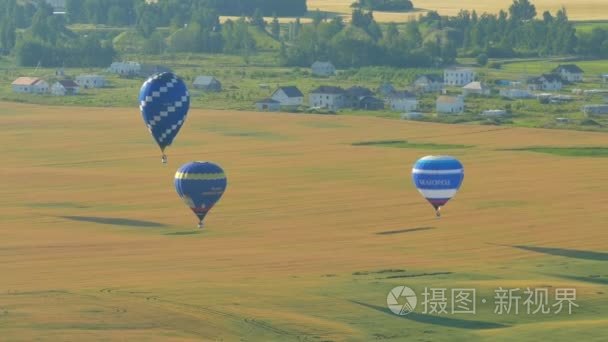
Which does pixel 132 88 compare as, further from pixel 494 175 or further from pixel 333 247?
pixel 333 247

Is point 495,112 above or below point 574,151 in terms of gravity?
below

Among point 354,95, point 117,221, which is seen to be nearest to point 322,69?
point 354,95

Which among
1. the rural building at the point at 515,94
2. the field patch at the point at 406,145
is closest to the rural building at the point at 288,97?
the rural building at the point at 515,94

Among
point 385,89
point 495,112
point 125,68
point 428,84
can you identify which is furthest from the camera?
point 125,68

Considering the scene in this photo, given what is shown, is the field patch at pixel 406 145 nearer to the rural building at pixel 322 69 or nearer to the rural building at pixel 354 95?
the rural building at pixel 354 95

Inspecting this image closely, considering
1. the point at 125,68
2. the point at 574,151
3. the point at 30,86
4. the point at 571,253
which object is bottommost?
the point at 125,68

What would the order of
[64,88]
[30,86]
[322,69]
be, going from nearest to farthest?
[64,88], [30,86], [322,69]

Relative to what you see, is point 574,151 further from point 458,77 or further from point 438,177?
point 458,77
